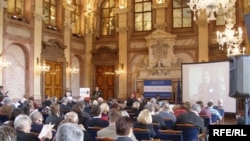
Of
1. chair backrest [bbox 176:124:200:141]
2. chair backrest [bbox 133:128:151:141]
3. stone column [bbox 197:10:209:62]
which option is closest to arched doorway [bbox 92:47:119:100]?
stone column [bbox 197:10:209:62]

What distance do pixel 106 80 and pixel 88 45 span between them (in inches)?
85.3

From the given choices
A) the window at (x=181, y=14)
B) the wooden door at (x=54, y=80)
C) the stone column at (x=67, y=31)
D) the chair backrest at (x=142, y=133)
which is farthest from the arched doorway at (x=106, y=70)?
the chair backrest at (x=142, y=133)

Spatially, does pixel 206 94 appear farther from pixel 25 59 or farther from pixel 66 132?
pixel 66 132

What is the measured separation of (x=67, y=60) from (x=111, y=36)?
2.96m

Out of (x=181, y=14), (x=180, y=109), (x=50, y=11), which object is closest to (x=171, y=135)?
(x=180, y=109)

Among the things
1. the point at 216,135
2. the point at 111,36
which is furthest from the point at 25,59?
the point at 216,135

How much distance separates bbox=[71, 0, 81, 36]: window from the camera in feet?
60.8

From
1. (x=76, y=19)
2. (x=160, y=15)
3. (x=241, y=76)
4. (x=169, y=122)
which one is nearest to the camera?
(x=241, y=76)

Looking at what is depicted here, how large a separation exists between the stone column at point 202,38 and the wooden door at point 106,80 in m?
4.81

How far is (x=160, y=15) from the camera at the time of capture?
57.5 feet

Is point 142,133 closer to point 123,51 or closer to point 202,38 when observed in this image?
point 202,38

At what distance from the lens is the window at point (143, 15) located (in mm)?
18078

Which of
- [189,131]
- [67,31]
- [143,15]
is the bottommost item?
[189,131]

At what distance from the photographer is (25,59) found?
14828 millimetres
